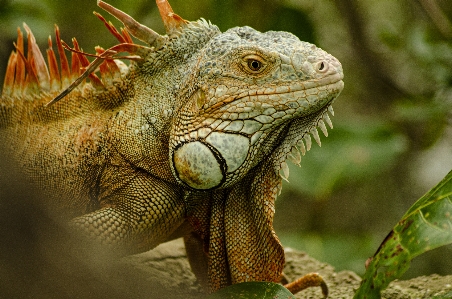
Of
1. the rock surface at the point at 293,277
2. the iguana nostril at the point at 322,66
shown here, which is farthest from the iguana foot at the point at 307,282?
the iguana nostril at the point at 322,66

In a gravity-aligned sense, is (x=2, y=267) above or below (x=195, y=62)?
below

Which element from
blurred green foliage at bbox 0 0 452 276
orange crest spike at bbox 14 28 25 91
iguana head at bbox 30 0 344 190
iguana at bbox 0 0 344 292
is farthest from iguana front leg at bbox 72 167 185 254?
blurred green foliage at bbox 0 0 452 276

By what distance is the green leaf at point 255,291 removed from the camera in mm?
2140

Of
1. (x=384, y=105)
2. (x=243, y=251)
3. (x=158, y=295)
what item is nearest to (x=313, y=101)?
(x=243, y=251)

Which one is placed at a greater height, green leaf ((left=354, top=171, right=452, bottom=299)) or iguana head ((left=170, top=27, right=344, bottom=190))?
iguana head ((left=170, top=27, right=344, bottom=190))

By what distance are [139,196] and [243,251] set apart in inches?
20.2

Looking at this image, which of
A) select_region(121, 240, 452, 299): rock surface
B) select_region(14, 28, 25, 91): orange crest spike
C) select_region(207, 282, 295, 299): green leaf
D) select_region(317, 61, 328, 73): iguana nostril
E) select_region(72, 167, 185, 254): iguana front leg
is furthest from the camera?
select_region(14, 28, 25, 91): orange crest spike

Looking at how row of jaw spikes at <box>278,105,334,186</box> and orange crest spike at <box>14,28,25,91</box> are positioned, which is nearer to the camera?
row of jaw spikes at <box>278,105,334,186</box>

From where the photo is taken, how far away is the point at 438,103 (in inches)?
174

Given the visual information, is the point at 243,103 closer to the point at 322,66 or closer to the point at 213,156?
the point at 213,156

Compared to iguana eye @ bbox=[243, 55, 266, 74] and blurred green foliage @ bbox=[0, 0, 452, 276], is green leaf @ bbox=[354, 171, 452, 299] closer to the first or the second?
iguana eye @ bbox=[243, 55, 266, 74]

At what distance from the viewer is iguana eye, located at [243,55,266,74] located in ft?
7.61

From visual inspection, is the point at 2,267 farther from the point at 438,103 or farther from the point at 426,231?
the point at 438,103

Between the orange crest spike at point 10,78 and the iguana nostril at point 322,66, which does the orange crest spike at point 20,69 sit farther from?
the iguana nostril at point 322,66
